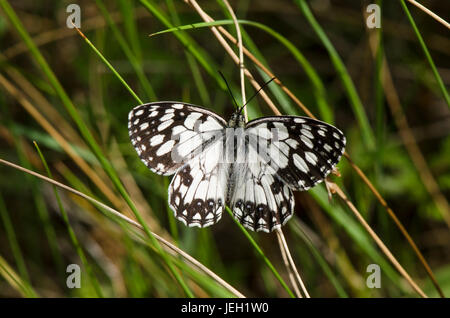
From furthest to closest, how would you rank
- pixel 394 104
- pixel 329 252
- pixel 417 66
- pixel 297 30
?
pixel 297 30, pixel 417 66, pixel 394 104, pixel 329 252

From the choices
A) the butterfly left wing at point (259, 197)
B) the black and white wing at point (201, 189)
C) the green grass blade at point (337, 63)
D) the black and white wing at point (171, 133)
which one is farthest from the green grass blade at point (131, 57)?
the green grass blade at point (337, 63)

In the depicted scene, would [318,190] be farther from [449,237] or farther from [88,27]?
[88,27]

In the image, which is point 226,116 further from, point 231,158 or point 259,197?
point 259,197

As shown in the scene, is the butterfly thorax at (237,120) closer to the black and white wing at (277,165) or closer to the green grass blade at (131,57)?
the black and white wing at (277,165)

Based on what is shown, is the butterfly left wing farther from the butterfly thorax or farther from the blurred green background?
the blurred green background

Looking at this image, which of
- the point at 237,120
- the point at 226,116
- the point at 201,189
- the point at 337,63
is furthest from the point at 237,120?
the point at 226,116

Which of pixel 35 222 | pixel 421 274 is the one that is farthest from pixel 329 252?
pixel 35 222

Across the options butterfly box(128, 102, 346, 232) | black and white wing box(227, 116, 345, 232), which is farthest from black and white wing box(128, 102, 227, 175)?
black and white wing box(227, 116, 345, 232)
